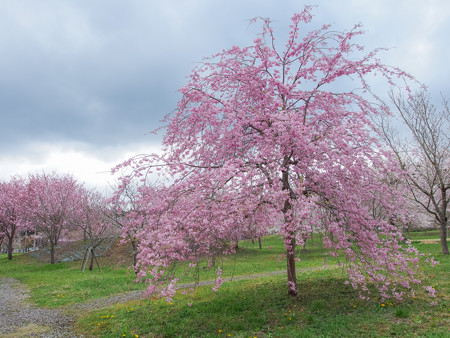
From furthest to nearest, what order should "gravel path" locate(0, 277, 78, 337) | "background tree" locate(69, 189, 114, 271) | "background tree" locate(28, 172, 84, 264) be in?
1. "background tree" locate(28, 172, 84, 264)
2. "background tree" locate(69, 189, 114, 271)
3. "gravel path" locate(0, 277, 78, 337)

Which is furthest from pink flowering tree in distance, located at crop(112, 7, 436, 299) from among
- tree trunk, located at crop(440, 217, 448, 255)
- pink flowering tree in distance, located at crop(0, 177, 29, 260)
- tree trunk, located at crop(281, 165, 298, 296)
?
pink flowering tree in distance, located at crop(0, 177, 29, 260)

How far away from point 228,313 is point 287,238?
288 cm

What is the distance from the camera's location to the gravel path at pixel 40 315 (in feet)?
27.5

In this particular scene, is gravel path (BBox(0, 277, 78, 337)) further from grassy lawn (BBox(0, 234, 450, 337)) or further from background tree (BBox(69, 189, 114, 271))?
background tree (BBox(69, 189, 114, 271))

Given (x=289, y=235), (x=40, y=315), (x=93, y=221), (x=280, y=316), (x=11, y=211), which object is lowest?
(x=40, y=315)

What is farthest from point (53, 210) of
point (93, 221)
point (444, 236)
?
point (444, 236)

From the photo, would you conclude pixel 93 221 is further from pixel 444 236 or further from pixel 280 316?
pixel 444 236

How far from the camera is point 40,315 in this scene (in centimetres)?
1012

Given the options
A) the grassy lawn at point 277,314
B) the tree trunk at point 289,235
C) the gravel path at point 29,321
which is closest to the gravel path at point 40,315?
the gravel path at point 29,321

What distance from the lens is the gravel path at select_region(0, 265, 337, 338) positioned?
330 inches

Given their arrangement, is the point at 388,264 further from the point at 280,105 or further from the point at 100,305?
the point at 100,305

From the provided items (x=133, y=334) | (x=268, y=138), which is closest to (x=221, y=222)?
(x=268, y=138)

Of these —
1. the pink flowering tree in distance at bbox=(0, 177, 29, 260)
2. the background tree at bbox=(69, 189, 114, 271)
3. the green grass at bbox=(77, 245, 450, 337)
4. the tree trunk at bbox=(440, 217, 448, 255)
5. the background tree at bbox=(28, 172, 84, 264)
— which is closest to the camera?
the green grass at bbox=(77, 245, 450, 337)

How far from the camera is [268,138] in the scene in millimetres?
7598
